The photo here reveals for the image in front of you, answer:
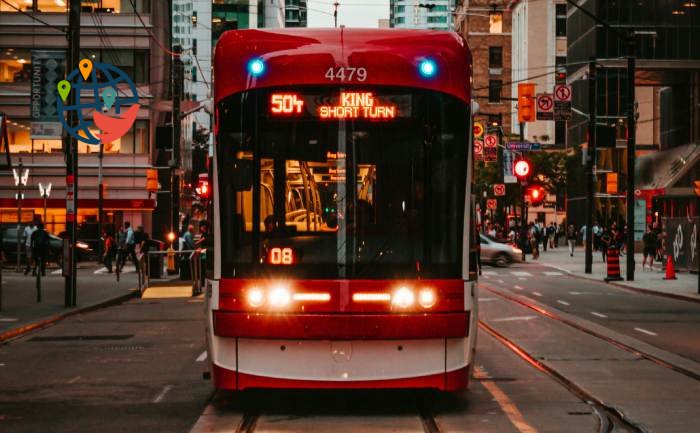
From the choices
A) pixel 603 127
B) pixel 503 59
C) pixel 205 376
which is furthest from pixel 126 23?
pixel 503 59

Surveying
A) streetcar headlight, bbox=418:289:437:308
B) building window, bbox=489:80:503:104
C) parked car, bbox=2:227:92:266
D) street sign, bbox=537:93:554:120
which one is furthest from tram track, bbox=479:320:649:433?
building window, bbox=489:80:503:104

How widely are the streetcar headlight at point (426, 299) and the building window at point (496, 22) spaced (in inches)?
4073

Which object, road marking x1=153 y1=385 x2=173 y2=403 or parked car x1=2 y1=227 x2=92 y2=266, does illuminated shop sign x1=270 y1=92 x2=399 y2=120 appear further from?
parked car x1=2 y1=227 x2=92 y2=266

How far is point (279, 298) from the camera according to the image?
33.7ft

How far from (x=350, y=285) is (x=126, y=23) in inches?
2043

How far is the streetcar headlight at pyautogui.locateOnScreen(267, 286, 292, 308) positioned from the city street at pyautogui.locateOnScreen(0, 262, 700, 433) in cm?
102

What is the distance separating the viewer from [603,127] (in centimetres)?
4506

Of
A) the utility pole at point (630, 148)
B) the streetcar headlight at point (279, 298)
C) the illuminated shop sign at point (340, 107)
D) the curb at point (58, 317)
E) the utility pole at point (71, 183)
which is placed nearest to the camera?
the streetcar headlight at point (279, 298)

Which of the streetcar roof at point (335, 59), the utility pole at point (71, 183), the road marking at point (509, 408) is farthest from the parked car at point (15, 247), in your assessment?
the streetcar roof at point (335, 59)

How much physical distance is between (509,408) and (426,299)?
1.54 m

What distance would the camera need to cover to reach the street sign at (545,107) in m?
45.8

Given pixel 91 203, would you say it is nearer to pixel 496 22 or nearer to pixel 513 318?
pixel 513 318

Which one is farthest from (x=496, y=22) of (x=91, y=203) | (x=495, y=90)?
(x=91, y=203)

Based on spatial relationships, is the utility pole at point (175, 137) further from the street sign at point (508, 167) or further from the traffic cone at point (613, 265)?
the street sign at point (508, 167)
